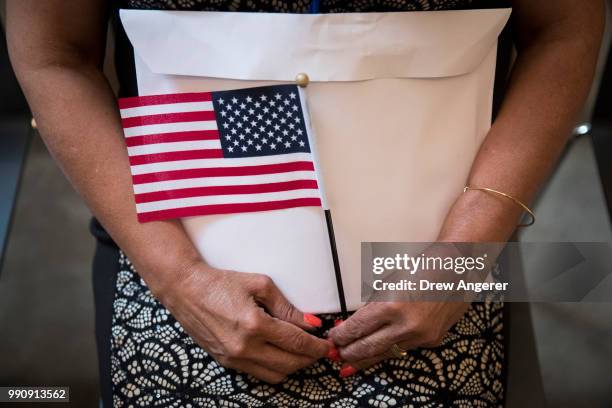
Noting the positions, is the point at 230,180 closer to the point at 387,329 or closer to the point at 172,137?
the point at 172,137

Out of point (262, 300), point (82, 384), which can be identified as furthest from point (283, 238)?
point (82, 384)

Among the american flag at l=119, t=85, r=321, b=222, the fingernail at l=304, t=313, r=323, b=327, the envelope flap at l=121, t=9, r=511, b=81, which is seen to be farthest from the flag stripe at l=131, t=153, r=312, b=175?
the fingernail at l=304, t=313, r=323, b=327

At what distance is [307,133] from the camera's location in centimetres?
83

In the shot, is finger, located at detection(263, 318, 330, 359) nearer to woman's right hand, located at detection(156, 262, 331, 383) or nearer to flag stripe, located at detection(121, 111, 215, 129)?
woman's right hand, located at detection(156, 262, 331, 383)

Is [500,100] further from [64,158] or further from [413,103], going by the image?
[64,158]

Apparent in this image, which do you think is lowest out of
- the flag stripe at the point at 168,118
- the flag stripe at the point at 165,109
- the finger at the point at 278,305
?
the finger at the point at 278,305

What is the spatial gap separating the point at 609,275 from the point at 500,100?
333 mm

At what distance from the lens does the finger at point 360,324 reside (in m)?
0.82

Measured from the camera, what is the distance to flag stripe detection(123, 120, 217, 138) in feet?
2.74

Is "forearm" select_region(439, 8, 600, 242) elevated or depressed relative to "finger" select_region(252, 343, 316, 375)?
elevated

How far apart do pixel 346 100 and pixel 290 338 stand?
0.31 meters

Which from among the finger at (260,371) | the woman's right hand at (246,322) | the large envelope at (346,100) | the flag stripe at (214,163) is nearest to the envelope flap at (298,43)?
the large envelope at (346,100)

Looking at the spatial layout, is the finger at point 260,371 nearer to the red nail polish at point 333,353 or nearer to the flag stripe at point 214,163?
the red nail polish at point 333,353

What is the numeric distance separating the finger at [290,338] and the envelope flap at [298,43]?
0.32 metres
